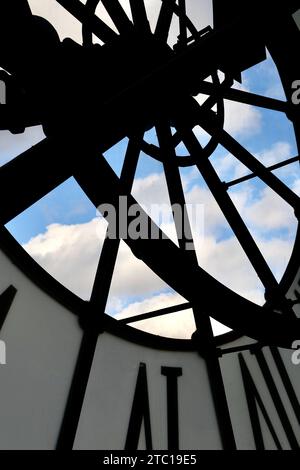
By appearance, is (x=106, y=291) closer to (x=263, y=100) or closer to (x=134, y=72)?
(x=134, y=72)

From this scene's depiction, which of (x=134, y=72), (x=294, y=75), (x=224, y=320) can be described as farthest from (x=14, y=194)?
(x=294, y=75)

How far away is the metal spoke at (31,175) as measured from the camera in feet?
7.69

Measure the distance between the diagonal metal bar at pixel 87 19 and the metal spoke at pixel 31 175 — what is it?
1.74 m

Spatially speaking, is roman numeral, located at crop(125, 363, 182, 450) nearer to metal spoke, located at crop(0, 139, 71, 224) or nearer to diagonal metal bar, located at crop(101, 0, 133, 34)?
metal spoke, located at crop(0, 139, 71, 224)

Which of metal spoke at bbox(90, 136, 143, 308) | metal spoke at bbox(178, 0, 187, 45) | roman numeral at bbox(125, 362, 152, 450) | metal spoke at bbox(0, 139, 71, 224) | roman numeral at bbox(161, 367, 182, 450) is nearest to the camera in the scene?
metal spoke at bbox(0, 139, 71, 224)

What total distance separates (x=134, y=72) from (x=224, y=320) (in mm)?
1838

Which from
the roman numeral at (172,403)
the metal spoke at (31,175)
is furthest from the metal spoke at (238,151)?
the roman numeral at (172,403)

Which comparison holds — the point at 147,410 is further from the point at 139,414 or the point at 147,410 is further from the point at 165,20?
the point at 165,20

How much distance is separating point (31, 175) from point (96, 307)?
160 centimetres

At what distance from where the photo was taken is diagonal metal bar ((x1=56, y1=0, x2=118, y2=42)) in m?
3.76

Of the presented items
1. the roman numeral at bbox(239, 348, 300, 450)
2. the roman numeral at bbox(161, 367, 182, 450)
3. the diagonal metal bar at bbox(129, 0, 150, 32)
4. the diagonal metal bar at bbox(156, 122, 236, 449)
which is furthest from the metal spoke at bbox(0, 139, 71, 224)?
the roman numeral at bbox(239, 348, 300, 450)

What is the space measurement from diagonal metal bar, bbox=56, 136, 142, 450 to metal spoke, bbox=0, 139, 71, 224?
0.97 meters

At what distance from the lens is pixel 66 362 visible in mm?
4566

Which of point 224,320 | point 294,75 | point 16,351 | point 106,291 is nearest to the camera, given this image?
point 224,320
